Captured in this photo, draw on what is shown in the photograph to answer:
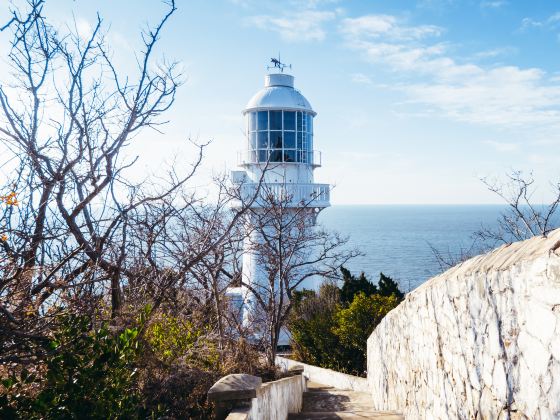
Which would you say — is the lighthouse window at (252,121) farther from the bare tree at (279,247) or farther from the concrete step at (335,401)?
the concrete step at (335,401)

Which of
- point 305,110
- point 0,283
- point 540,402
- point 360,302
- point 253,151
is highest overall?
point 305,110

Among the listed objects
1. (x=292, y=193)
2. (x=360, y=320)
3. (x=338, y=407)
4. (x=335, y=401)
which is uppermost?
(x=292, y=193)

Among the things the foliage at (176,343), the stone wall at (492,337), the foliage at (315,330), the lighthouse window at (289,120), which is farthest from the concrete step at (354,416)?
the lighthouse window at (289,120)

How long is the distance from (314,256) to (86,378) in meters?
16.7

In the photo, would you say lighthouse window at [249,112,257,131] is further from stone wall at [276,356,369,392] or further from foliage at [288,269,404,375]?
stone wall at [276,356,369,392]

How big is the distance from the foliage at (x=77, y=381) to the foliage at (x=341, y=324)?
30.1ft

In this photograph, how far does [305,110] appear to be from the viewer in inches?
699

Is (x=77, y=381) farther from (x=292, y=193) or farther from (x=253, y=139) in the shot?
(x=253, y=139)

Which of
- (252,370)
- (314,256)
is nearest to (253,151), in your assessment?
(314,256)

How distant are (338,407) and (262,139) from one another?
11005 millimetres

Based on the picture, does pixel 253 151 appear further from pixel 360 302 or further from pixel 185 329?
pixel 185 329

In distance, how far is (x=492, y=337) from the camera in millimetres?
3305

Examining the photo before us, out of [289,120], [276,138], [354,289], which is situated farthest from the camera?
[289,120]

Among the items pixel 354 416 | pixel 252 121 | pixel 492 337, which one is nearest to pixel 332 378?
pixel 354 416
